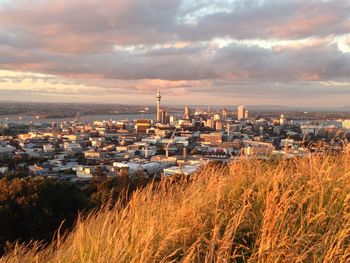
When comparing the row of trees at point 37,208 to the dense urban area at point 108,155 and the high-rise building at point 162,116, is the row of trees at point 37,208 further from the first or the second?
the high-rise building at point 162,116

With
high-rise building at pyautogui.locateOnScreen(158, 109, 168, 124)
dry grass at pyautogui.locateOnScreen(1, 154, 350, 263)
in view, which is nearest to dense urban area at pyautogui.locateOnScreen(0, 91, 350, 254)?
high-rise building at pyautogui.locateOnScreen(158, 109, 168, 124)

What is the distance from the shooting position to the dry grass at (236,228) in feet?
8.46

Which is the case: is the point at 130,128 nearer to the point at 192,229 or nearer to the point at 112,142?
the point at 112,142

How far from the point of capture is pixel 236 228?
2889 mm

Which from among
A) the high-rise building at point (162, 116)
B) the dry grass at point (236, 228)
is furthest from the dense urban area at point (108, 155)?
the dry grass at point (236, 228)

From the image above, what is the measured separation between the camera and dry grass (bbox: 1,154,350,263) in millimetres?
2578

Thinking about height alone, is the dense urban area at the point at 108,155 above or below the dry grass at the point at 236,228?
below

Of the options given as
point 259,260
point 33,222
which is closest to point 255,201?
point 259,260

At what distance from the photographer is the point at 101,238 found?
3006mm

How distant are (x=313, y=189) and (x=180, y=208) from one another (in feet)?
3.18

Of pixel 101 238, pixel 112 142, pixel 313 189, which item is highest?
pixel 313 189

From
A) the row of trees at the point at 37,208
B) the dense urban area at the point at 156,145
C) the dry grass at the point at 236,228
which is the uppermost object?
the dry grass at the point at 236,228

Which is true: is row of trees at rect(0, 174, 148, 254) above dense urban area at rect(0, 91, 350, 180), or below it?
above

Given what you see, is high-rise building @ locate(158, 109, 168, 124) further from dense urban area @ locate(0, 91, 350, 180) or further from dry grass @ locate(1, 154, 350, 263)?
dry grass @ locate(1, 154, 350, 263)
